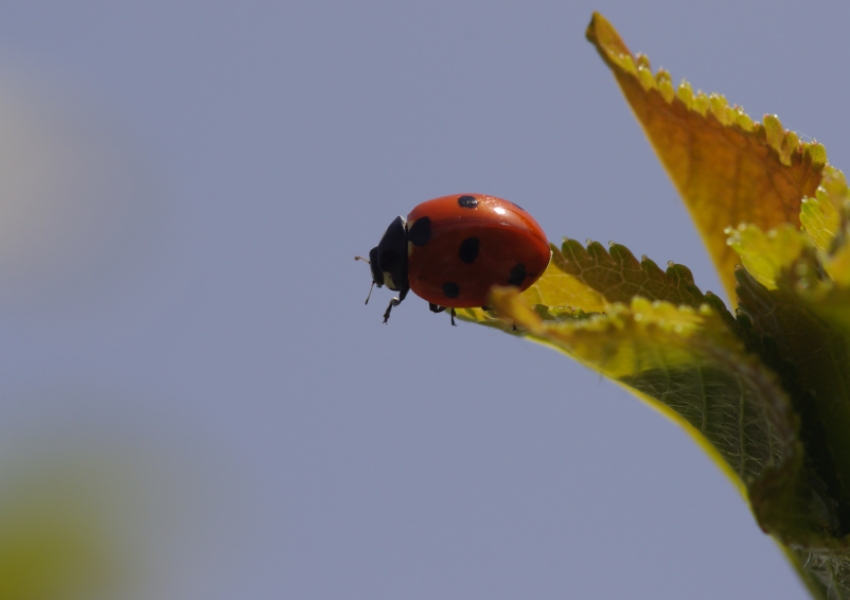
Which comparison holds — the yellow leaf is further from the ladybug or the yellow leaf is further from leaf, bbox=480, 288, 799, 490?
the ladybug

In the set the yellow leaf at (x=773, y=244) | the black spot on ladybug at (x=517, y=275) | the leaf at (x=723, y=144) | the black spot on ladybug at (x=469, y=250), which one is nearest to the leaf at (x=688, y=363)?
the yellow leaf at (x=773, y=244)

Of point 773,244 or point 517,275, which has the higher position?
point 517,275

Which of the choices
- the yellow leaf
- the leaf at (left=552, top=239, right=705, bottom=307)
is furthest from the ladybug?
the yellow leaf

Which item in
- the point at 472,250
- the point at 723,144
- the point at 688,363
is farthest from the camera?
the point at 472,250

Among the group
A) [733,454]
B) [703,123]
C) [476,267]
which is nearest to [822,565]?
[733,454]

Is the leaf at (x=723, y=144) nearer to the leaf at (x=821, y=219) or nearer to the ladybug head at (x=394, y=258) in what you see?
the leaf at (x=821, y=219)

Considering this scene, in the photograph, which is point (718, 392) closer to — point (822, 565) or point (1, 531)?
point (822, 565)

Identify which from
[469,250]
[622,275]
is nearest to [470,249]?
[469,250]

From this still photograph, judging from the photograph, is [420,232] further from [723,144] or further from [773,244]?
[773,244]
